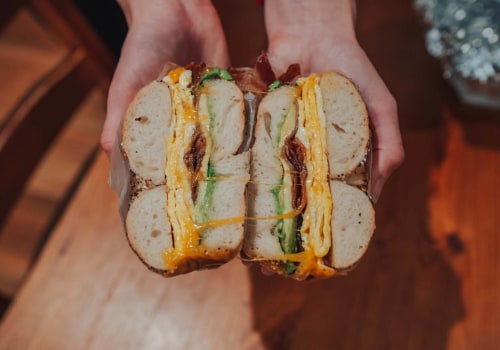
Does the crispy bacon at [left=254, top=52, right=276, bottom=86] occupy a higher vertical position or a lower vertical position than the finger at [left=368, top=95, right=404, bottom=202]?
higher

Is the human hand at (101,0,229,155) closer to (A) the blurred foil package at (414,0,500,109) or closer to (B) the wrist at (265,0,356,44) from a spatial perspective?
(B) the wrist at (265,0,356,44)

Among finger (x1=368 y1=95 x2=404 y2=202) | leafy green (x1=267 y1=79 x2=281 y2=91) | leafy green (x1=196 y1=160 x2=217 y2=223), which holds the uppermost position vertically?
leafy green (x1=267 y1=79 x2=281 y2=91)

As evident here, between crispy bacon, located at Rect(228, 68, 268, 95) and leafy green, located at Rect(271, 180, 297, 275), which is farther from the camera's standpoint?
crispy bacon, located at Rect(228, 68, 268, 95)

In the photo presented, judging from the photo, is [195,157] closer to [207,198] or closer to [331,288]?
[207,198]

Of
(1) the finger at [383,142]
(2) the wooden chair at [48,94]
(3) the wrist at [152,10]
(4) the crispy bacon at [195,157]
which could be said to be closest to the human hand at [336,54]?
(1) the finger at [383,142]

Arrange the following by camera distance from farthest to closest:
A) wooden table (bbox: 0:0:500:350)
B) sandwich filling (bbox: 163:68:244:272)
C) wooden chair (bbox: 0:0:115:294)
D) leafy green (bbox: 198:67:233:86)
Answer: wooden chair (bbox: 0:0:115:294) < wooden table (bbox: 0:0:500:350) < leafy green (bbox: 198:67:233:86) < sandwich filling (bbox: 163:68:244:272)

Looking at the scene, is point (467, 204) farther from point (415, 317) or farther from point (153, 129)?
point (153, 129)

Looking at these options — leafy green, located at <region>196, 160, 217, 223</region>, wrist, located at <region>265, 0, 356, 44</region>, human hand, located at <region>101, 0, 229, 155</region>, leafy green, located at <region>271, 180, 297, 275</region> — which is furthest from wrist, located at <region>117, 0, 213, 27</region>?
leafy green, located at <region>271, 180, 297, 275</region>

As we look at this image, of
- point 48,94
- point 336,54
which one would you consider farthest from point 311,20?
point 48,94
